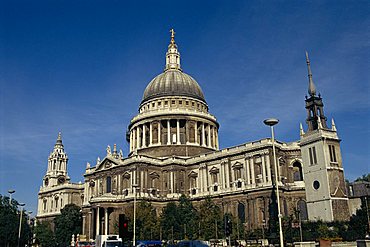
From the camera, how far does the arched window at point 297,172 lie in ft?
224

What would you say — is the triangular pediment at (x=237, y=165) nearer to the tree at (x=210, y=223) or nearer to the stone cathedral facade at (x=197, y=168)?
the stone cathedral facade at (x=197, y=168)

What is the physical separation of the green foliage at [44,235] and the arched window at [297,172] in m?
56.6

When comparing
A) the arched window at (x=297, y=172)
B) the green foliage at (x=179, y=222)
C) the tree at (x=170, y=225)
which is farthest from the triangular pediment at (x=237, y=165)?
the tree at (x=170, y=225)

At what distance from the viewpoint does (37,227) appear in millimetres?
97812

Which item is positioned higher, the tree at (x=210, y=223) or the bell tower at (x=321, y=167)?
the bell tower at (x=321, y=167)

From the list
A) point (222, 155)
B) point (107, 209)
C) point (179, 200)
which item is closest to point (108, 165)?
point (107, 209)

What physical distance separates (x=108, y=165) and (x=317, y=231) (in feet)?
152

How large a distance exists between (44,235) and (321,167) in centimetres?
6707

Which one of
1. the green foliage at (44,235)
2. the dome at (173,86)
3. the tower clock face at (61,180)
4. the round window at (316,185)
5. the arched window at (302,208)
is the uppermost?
the dome at (173,86)

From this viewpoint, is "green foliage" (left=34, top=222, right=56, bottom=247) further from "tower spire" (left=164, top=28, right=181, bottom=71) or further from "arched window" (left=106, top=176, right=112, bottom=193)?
"tower spire" (left=164, top=28, right=181, bottom=71)

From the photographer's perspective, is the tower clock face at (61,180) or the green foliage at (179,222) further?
the tower clock face at (61,180)

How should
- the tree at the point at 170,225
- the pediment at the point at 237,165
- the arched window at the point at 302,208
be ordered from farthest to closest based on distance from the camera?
1. the pediment at the point at 237,165
2. the tree at the point at 170,225
3. the arched window at the point at 302,208

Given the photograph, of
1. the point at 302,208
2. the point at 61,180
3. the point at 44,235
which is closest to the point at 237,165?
the point at 302,208

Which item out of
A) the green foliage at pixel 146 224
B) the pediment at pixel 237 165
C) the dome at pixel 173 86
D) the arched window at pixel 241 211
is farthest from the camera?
the dome at pixel 173 86
